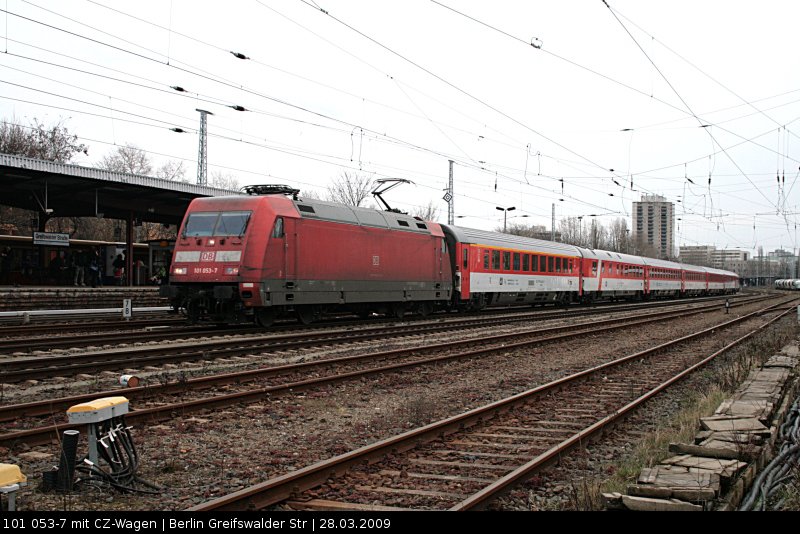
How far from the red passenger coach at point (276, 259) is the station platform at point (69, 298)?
9.36m

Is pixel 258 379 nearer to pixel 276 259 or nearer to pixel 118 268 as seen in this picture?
pixel 276 259

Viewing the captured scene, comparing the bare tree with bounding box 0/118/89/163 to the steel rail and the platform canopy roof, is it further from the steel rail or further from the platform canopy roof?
the steel rail

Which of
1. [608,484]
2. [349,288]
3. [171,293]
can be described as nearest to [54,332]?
[171,293]

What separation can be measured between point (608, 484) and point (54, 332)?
622 inches

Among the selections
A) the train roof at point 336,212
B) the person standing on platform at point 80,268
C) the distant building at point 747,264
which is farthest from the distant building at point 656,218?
the distant building at point 747,264

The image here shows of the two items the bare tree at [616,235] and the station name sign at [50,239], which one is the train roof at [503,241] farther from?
the bare tree at [616,235]

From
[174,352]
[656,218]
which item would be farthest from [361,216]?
[656,218]

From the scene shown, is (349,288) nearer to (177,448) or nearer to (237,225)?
(237,225)

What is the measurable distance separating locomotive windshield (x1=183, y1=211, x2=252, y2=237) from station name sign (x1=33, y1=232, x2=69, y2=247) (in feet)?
37.5

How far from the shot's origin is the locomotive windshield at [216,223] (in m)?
16.1

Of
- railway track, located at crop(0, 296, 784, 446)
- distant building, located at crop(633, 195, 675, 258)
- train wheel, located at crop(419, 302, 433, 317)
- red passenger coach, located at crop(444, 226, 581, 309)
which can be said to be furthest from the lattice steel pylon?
distant building, located at crop(633, 195, 675, 258)

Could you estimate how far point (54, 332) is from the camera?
1712 cm

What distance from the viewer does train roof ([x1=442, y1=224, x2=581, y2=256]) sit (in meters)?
25.6

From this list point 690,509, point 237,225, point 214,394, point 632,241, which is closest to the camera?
point 690,509
